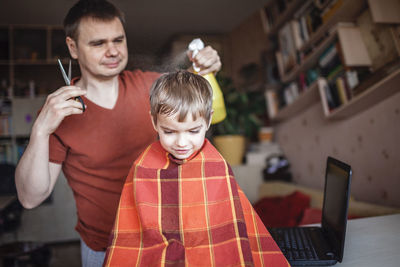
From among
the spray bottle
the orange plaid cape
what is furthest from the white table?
the spray bottle

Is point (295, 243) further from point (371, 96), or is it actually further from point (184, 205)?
point (371, 96)

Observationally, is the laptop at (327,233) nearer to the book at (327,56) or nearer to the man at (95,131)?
the man at (95,131)

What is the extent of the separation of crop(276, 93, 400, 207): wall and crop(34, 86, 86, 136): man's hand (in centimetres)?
159

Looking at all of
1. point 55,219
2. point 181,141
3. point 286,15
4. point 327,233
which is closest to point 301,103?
point 286,15

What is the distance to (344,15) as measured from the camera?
2.05 meters

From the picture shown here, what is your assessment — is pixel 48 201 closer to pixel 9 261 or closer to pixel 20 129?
pixel 20 129

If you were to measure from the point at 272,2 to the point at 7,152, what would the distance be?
360 cm

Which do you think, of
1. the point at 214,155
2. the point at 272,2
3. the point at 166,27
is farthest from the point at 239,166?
the point at 166,27

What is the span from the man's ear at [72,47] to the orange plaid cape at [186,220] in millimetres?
461

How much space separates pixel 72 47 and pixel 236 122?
2476 mm

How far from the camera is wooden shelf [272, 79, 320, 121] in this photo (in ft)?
8.23

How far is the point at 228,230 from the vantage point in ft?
2.93

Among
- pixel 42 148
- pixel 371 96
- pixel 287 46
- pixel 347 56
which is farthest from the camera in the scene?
pixel 287 46

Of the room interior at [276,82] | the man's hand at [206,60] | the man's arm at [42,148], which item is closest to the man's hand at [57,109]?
the man's arm at [42,148]
